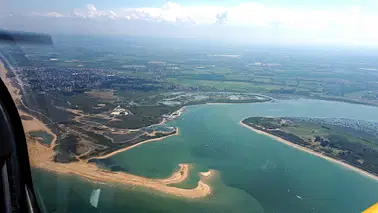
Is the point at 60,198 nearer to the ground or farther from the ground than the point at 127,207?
farther from the ground

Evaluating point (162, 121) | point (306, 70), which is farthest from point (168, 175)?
point (306, 70)

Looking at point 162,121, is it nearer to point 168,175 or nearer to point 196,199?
point 168,175

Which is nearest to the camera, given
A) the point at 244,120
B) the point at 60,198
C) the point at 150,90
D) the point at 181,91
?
the point at 60,198

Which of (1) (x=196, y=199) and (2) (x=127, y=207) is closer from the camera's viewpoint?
(2) (x=127, y=207)

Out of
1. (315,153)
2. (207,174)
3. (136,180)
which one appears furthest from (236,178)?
(315,153)

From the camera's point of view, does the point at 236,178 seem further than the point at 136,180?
Yes

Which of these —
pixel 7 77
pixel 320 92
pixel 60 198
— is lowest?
pixel 320 92

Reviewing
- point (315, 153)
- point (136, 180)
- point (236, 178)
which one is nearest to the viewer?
point (136, 180)

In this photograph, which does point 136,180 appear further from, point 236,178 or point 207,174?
point 236,178
